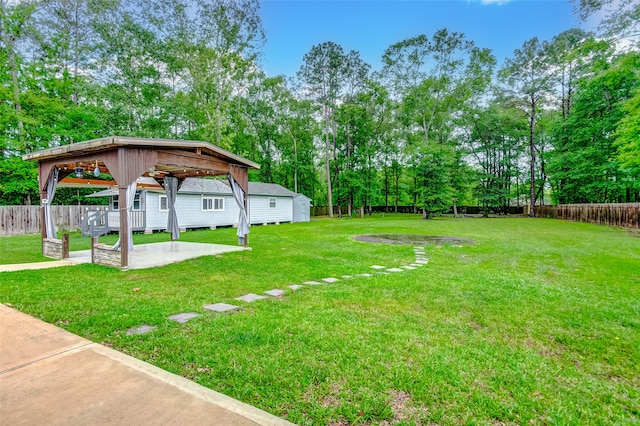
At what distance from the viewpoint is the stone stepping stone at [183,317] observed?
130 inches

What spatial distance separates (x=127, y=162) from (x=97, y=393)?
5.12m

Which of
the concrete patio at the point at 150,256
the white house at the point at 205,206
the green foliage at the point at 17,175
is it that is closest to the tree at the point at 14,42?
the green foliage at the point at 17,175

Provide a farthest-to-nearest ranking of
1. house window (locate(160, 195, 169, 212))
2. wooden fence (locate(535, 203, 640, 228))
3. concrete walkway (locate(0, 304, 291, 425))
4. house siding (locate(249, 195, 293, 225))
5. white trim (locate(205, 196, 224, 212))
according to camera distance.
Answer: house siding (locate(249, 195, 293, 225))
white trim (locate(205, 196, 224, 212))
wooden fence (locate(535, 203, 640, 228))
house window (locate(160, 195, 169, 212))
concrete walkway (locate(0, 304, 291, 425))

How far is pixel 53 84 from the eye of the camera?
49.2 feet

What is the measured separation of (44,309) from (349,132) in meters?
27.5

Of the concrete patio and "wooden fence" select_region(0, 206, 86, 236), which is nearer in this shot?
the concrete patio

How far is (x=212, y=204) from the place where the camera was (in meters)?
16.5

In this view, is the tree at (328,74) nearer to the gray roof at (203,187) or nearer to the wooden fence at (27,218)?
the gray roof at (203,187)

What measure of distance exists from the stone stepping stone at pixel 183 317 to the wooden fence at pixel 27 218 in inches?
471

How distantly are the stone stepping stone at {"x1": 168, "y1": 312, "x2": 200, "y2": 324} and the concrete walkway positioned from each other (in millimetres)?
765

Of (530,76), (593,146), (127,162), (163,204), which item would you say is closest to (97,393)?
(127,162)

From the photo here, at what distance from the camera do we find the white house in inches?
536

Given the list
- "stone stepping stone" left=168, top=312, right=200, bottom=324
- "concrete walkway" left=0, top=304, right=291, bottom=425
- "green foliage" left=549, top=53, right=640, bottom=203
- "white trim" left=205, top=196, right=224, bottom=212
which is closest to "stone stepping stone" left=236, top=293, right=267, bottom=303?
"stone stepping stone" left=168, top=312, right=200, bottom=324

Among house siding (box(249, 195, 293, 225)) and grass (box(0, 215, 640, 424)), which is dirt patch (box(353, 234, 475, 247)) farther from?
house siding (box(249, 195, 293, 225))
